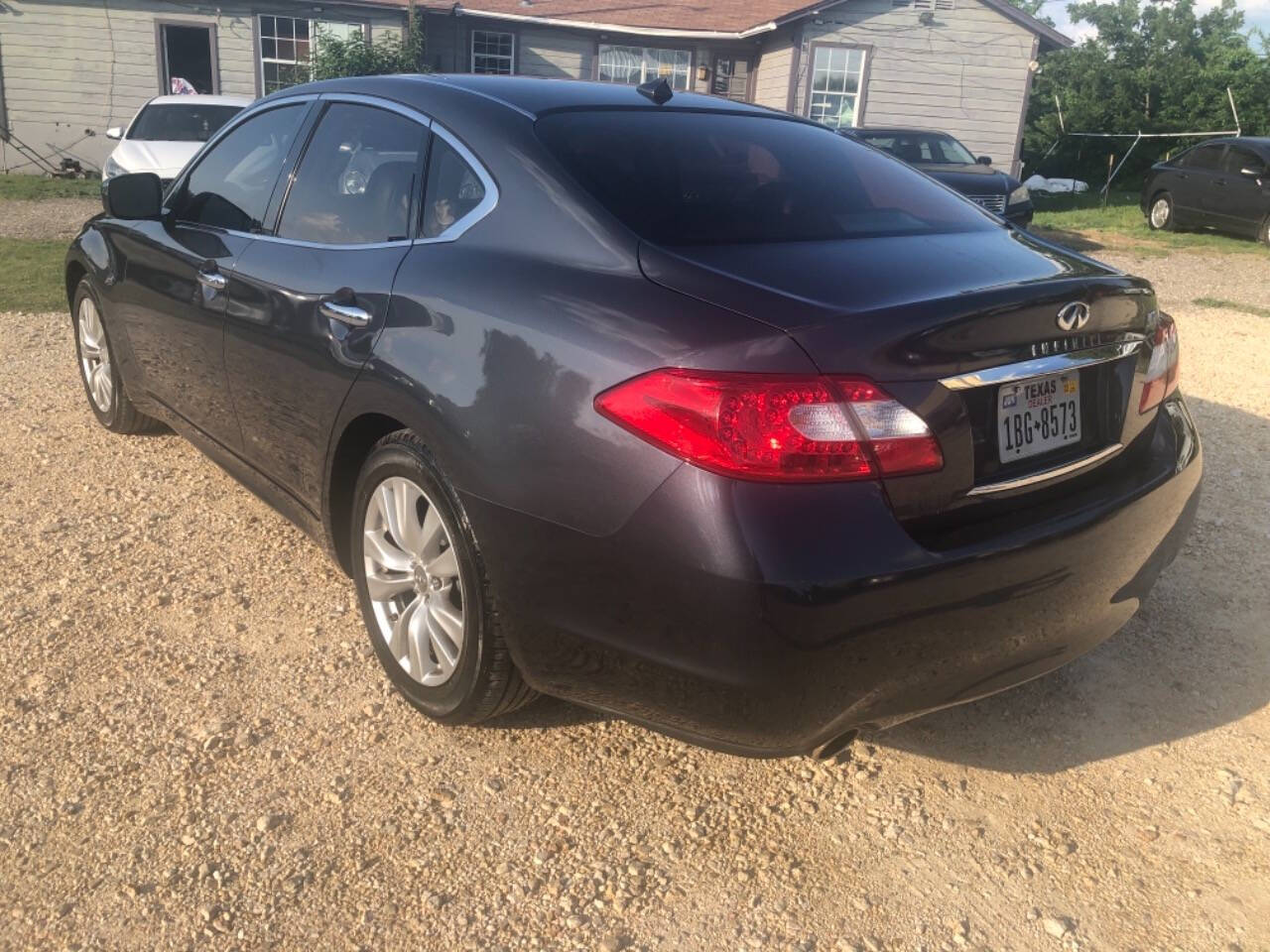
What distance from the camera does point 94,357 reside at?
16.9 ft

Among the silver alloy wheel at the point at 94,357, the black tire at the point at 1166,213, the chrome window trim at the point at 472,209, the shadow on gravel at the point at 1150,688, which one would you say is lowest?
the black tire at the point at 1166,213

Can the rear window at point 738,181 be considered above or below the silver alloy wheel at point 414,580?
above

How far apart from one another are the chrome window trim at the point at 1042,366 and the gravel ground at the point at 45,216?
12.7 m

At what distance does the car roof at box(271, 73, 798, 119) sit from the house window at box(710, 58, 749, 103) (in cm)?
1898

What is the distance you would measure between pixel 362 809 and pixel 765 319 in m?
1.49

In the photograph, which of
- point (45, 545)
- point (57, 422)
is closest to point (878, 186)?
point (45, 545)

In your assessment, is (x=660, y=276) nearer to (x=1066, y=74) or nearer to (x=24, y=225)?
(x=24, y=225)

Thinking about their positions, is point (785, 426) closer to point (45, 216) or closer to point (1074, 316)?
point (1074, 316)

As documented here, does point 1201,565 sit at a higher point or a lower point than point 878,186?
lower

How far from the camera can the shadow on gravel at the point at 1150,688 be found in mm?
2928

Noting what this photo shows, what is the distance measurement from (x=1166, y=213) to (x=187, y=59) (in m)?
18.1

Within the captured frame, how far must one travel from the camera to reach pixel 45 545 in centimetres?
398

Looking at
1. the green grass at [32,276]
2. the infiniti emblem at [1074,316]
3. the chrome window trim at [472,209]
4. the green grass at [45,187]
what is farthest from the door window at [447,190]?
the green grass at [45,187]

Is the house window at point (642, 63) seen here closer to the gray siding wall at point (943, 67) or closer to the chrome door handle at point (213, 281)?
the gray siding wall at point (943, 67)
